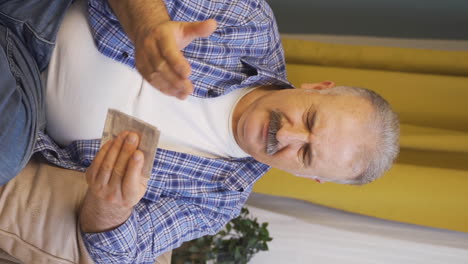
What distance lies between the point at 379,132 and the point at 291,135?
0.27m

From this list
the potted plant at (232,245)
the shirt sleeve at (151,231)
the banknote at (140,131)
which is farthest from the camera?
the potted plant at (232,245)

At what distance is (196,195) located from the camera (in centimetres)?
151

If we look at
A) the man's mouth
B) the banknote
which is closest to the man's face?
the man's mouth

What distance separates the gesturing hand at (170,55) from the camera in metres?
0.85

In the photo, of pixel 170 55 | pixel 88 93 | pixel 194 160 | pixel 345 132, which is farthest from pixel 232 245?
pixel 170 55

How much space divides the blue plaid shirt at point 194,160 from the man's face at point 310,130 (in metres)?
0.15

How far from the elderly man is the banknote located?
0.78 ft

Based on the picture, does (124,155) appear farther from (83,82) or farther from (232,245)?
(232,245)

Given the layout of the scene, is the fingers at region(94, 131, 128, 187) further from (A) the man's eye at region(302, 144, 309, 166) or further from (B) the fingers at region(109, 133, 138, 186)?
(A) the man's eye at region(302, 144, 309, 166)

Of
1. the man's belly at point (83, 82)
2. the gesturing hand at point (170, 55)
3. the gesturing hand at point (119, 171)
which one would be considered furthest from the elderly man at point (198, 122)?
the gesturing hand at point (170, 55)

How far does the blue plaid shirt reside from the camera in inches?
52.1

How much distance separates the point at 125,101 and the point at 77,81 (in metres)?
0.15

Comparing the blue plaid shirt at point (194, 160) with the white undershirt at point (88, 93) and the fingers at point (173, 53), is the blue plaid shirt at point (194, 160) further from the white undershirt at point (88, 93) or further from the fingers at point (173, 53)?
the fingers at point (173, 53)

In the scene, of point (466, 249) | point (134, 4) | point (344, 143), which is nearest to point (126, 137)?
point (134, 4)
